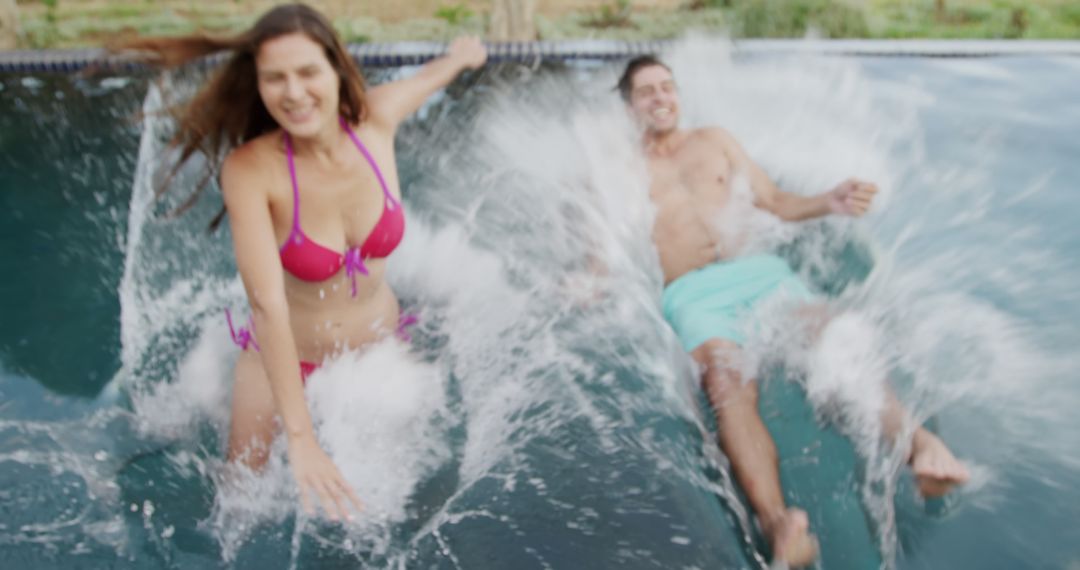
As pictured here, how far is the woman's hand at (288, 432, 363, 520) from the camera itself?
171 centimetres

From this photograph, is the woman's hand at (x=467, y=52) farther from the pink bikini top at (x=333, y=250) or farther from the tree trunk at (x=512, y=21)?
the tree trunk at (x=512, y=21)

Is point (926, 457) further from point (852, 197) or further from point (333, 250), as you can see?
point (333, 250)

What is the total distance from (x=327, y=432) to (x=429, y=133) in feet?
8.54

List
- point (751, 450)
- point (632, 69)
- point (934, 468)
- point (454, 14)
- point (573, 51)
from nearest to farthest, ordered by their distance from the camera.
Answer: point (934, 468) < point (751, 450) < point (632, 69) < point (573, 51) < point (454, 14)

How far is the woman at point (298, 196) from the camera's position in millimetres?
1747

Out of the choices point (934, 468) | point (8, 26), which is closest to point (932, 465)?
point (934, 468)

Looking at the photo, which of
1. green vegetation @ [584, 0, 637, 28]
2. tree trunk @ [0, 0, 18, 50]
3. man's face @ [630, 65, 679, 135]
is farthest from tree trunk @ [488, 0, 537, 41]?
tree trunk @ [0, 0, 18, 50]

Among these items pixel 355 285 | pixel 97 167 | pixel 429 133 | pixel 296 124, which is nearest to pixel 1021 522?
pixel 355 285

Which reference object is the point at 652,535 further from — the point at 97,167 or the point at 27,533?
the point at 97,167

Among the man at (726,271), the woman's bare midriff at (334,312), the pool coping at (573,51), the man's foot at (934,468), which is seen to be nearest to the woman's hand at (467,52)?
the woman's bare midriff at (334,312)

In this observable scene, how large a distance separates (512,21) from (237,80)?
4.29 metres

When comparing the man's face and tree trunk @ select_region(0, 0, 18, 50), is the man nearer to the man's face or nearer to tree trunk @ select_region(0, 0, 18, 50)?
the man's face

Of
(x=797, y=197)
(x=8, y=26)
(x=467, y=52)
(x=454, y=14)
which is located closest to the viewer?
(x=467, y=52)

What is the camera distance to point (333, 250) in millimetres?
2014
